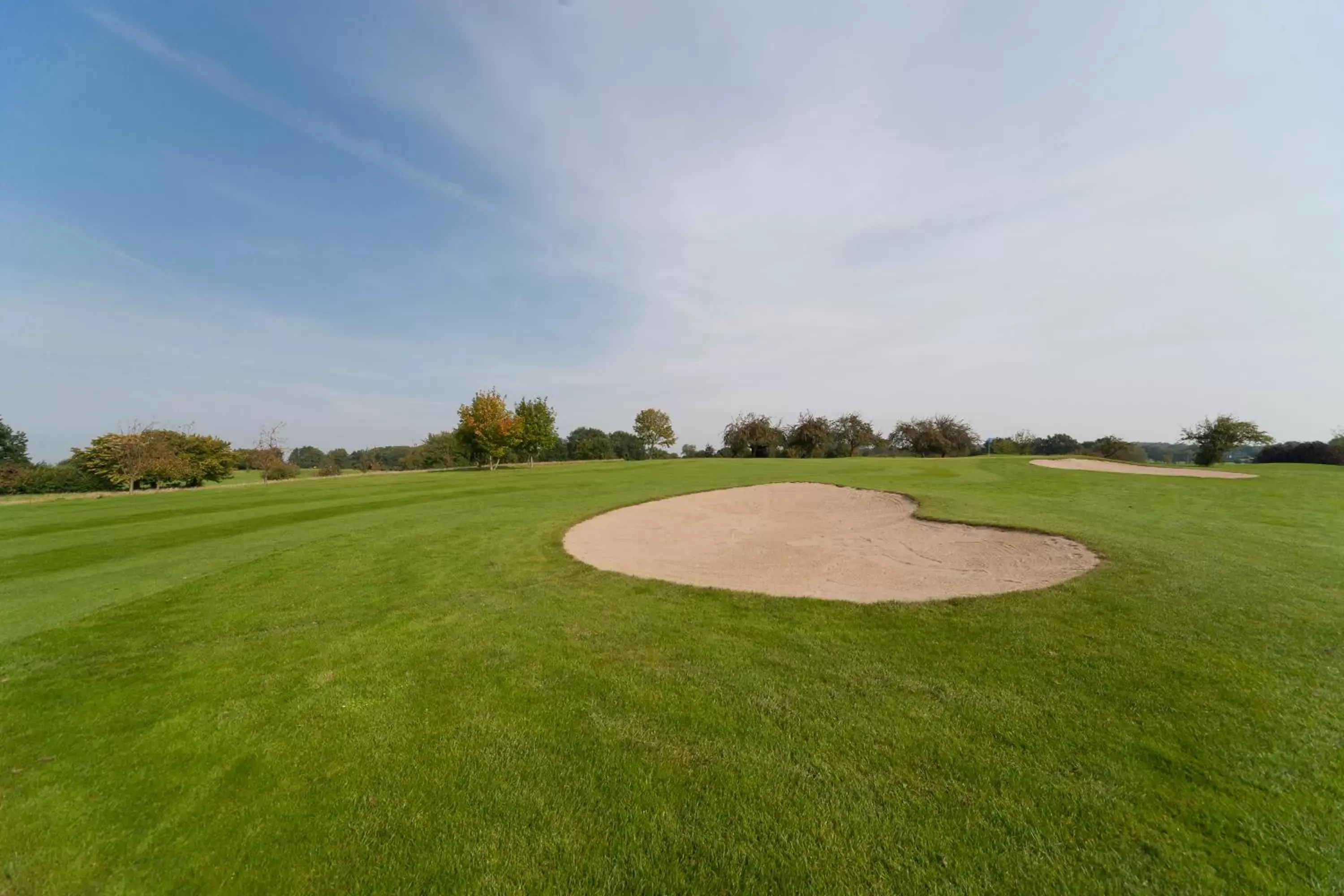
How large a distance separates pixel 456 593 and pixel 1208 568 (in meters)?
9.94

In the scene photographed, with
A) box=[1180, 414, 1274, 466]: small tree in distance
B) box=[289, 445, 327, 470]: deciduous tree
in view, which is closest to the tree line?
box=[1180, 414, 1274, 466]: small tree in distance

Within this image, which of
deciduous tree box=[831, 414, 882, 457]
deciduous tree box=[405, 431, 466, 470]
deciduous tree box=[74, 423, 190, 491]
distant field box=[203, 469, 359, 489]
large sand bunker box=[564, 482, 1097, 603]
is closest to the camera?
large sand bunker box=[564, 482, 1097, 603]

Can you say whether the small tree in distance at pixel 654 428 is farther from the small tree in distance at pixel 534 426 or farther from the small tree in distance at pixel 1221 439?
the small tree in distance at pixel 1221 439

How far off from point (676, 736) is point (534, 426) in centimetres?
5195

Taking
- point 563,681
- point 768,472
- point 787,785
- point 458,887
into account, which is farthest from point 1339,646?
point 768,472

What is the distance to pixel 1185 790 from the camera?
8.39ft

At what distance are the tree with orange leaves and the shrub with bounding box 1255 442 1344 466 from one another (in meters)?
62.3

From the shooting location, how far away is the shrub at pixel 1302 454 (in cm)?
3391

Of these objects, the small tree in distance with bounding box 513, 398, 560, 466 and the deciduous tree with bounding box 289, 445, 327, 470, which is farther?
the deciduous tree with bounding box 289, 445, 327, 470

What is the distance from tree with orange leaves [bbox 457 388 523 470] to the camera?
160 feet

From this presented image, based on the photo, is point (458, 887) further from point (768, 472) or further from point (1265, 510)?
point (768, 472)

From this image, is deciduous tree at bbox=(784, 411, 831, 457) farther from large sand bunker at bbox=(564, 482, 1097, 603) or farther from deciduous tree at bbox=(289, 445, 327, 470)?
deciduous tree at bbox=(289, 445, 327, 470)

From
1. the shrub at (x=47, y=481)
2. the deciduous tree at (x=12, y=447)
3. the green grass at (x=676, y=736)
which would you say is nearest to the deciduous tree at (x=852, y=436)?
the green grass at (x=676, y=736)

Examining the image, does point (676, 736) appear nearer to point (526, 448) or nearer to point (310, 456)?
point (526, 448)
